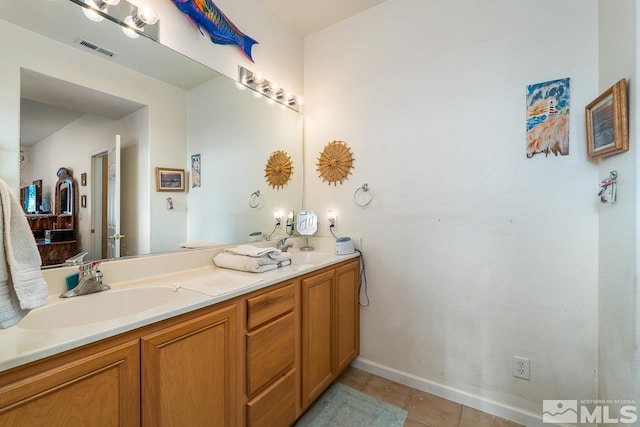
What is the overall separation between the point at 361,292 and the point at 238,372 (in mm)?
1153

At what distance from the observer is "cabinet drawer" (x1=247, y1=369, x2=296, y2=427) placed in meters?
1.17

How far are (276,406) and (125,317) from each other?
2.83 ft

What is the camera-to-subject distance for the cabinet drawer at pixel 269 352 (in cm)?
116

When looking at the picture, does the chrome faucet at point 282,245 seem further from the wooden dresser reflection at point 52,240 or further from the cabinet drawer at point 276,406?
the wooden dresser reflection at point 52,240

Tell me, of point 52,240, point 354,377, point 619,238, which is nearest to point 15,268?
point 52,240

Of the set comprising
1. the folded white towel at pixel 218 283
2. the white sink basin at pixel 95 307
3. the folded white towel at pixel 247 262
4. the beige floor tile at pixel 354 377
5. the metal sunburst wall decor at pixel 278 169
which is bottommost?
the beige floor tile at pixel 354 377

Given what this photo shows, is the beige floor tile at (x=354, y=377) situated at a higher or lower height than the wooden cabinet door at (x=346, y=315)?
lower

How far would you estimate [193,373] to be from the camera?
95 centimetres

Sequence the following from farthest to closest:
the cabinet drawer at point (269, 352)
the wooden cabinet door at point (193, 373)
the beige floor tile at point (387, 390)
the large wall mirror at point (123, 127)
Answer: the beige floor tile at point (387, 390), the cabinet drawer at point (269, 352), the large wall mirror at point (123, 127), the wooden cabinet door at point (193, 373)

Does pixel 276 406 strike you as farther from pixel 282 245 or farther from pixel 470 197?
pixel 470 197

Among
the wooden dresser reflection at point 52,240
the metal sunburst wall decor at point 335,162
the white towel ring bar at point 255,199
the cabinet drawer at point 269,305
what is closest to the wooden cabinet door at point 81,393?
the cabinet drawer at point 269,305

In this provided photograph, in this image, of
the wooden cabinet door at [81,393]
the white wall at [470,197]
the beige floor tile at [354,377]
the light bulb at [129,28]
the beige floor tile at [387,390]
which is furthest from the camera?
the beige floor tile at [354,377]

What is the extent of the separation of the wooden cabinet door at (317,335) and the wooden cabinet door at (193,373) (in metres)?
0.48

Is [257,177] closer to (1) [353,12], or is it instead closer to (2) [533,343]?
(1) [353,12]
